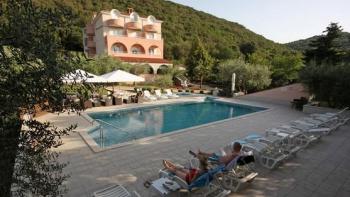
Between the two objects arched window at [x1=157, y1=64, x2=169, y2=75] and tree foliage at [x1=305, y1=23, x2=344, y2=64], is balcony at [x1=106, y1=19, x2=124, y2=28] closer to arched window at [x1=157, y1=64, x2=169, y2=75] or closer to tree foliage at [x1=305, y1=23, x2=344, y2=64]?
arched window at [x1=157, y1=64, x2=169, y2=75]

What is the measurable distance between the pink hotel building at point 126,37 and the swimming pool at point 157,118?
65.4 ft

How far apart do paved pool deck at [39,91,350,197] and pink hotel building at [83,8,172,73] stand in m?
28.1

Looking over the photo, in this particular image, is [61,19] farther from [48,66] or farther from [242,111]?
[242,111]

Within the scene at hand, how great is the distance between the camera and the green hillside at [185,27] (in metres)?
51.5

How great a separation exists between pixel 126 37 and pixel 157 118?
27031mm

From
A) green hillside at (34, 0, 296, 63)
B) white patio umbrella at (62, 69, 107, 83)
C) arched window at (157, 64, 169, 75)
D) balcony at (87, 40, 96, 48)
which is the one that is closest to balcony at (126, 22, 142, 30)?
balcony at (87, 40, 96, 48)

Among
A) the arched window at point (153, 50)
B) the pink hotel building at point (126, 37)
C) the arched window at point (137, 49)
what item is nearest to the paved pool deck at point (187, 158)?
the pink hotel building at point (126, 37)

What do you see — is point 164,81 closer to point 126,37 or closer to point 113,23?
point 126,37

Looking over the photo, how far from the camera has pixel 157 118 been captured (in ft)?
46.6

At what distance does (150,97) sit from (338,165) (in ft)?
43.2

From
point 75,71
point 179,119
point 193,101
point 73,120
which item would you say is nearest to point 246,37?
point 193,101

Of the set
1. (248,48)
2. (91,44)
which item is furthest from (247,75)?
(248,48)

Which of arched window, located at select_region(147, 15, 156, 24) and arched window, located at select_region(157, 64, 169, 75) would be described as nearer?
arched window, located at select_region(157, 64, 169, 75)

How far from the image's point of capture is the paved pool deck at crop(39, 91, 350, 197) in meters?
5.23
